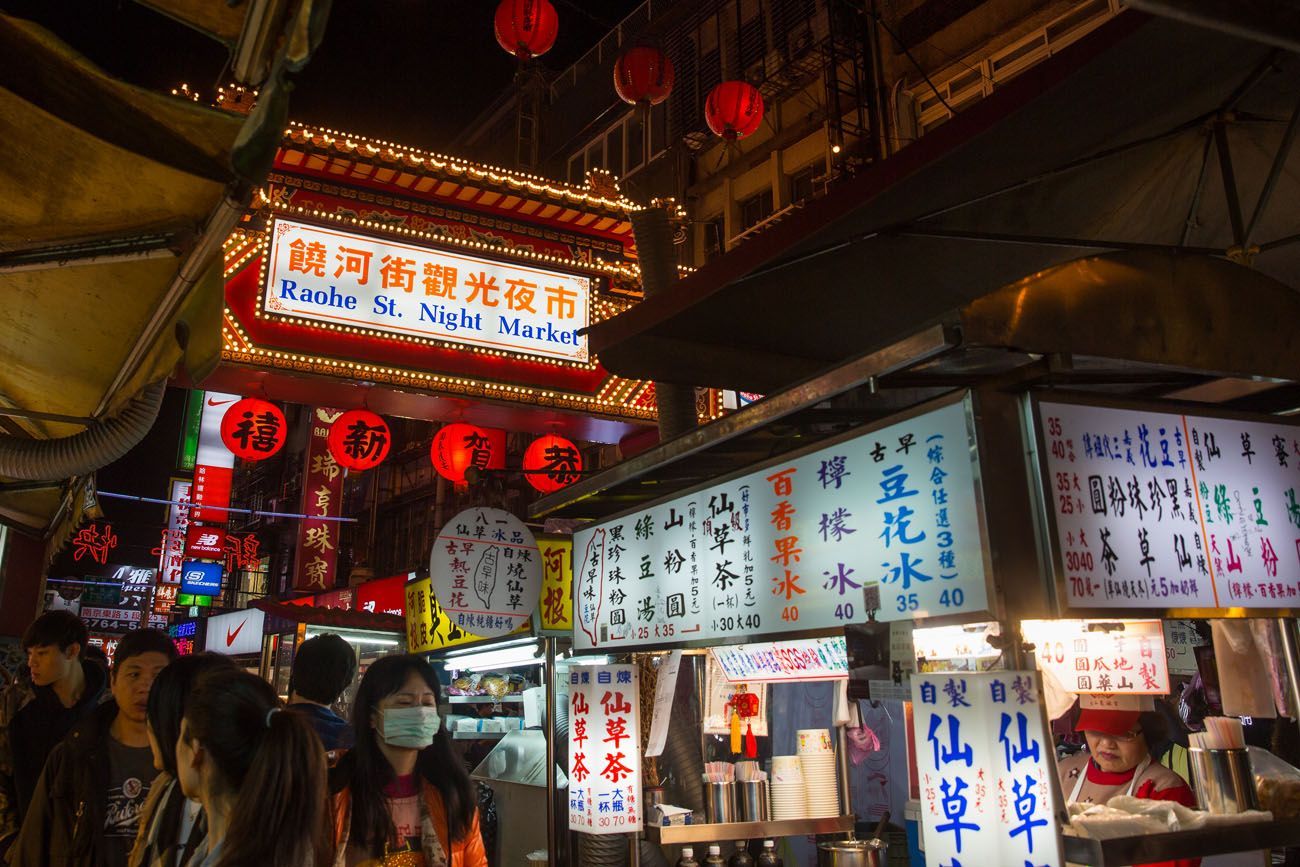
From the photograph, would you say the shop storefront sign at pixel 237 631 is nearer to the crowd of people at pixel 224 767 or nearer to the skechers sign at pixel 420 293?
the skechers sign at pixel 420 293

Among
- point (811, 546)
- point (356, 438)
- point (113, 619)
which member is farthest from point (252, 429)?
point (113, 619)

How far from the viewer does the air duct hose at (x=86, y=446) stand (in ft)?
19.8

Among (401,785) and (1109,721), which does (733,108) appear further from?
(401,785)

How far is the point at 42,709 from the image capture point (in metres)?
5.71

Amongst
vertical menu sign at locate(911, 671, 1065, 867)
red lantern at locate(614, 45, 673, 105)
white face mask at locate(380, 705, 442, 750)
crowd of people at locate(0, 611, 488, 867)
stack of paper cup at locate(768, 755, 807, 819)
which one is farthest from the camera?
red lantern at locate(614, 45, 673, 105)

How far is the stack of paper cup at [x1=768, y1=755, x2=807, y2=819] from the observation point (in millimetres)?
6977

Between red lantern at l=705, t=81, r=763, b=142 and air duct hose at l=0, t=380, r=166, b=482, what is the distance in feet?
29.8

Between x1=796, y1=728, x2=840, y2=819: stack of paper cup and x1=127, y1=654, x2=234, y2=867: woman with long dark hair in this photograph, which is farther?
x1=796, y1=728, x2=840, y2=819: stack of paper cup

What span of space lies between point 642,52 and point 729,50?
8.78 m

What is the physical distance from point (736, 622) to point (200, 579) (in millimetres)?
26718

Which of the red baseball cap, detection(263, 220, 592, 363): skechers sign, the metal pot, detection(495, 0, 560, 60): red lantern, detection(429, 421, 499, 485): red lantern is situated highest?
detection(495, 0, 560, 60): red lantern

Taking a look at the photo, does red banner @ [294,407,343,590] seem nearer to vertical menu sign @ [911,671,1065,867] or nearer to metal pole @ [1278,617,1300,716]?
vertical menu sign @ [911,671,1065,867]

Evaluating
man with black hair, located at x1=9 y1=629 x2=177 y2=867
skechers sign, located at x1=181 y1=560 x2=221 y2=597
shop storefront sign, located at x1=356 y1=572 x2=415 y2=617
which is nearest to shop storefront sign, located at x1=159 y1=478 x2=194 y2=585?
skechers sign, located at x1=181 y1=560 x2=221 y2=597

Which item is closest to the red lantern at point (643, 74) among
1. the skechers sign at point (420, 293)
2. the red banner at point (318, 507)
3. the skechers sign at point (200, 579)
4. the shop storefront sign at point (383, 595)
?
the skechers sign at point (420, 293)
